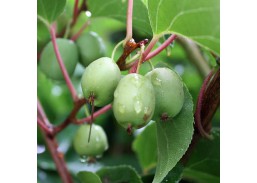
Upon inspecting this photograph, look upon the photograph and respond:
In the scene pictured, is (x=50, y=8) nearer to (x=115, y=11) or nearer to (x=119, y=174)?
(x=115, y=11)

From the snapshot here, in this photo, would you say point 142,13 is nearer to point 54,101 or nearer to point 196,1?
point 196,1

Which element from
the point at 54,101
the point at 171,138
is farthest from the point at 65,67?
the point at 54,101

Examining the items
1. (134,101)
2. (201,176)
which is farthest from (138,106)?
(201,176)

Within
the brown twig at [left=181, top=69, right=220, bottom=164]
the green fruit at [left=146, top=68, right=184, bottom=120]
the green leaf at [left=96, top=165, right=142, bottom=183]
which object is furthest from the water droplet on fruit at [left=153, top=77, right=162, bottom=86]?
the green leaf at [left=96, top=165, right=142, bottom=183]

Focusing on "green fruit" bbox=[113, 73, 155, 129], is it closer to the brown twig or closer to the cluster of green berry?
the cluster of green berry

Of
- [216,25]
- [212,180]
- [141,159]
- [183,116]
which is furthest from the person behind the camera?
[141,159]
